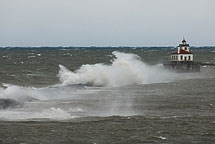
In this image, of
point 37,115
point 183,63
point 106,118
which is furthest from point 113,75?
point 106,118

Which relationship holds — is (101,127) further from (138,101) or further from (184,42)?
(184,42)

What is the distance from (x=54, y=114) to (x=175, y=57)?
57874 mm

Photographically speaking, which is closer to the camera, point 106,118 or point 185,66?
point 106,118

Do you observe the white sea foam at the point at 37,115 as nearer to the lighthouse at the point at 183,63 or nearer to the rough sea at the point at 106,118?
the rough sea at the point at 106,118

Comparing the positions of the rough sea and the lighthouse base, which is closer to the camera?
the rough sea

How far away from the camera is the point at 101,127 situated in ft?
86.7

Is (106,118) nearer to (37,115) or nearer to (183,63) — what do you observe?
(37,115)

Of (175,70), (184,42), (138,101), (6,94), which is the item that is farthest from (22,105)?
(184,42)

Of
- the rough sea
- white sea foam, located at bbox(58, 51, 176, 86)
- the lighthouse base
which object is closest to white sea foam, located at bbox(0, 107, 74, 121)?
the rough sea

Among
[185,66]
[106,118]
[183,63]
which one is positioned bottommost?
[106,118]

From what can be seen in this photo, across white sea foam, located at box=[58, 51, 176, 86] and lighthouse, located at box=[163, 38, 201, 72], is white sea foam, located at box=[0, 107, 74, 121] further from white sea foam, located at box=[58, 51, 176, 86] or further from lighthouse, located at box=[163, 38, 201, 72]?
lighthouse, located at box=[163, 38, 201, 72]

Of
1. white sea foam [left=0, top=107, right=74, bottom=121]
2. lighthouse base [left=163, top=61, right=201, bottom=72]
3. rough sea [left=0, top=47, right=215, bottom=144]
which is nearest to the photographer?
rough sea [left=0, top=47, right=215, bottom=144]

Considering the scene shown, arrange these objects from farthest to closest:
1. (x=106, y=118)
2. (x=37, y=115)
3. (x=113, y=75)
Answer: (x=113, y=75) → (x=37, y=115) → (x=106, y=118)

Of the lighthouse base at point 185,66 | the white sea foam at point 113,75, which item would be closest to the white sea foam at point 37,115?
the white sea foam at point 113,75
